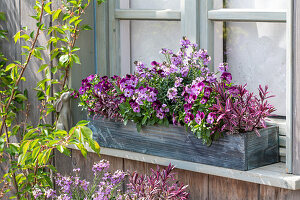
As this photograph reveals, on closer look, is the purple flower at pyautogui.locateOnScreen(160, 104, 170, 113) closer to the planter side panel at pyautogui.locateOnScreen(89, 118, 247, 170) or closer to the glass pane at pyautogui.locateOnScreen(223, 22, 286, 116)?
the planter side panel at pyautogui.locateOnScreen(89, 118, 247, 170)

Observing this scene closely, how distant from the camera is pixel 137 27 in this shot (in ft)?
9.59

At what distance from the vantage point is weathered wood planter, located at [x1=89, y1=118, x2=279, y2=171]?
7.27 ft

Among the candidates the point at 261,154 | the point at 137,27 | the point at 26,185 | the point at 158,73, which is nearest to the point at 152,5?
the point at 137,27

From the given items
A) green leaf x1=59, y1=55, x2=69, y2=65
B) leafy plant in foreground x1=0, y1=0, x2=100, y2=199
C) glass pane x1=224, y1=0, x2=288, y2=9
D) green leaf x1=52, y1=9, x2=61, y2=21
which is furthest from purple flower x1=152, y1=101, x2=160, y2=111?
green leaf x1=52, y1=9, x2=61, y2=21

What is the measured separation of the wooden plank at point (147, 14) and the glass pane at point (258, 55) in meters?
0.28

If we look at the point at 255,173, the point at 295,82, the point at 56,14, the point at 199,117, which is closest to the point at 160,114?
the point at 199,117

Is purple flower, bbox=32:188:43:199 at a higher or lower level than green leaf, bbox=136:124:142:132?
lower

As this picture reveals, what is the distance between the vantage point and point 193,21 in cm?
256

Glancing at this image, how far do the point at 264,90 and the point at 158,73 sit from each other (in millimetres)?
475

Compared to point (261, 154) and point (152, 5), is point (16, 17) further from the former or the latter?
point (261, 154)

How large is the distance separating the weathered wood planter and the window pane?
0.41 metres

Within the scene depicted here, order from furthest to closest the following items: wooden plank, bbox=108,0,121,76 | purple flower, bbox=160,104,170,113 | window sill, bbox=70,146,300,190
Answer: wooden plank, bbox=108,0,121,76 < purple flower, bbox=160,104,170,113 < window sill, bbox=70,146,300,190

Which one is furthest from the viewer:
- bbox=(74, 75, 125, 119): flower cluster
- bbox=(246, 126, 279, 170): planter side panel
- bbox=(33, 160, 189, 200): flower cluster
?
bbox=(74, 75, 125, 119): flower cluster

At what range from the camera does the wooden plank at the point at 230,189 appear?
7.48 ft
